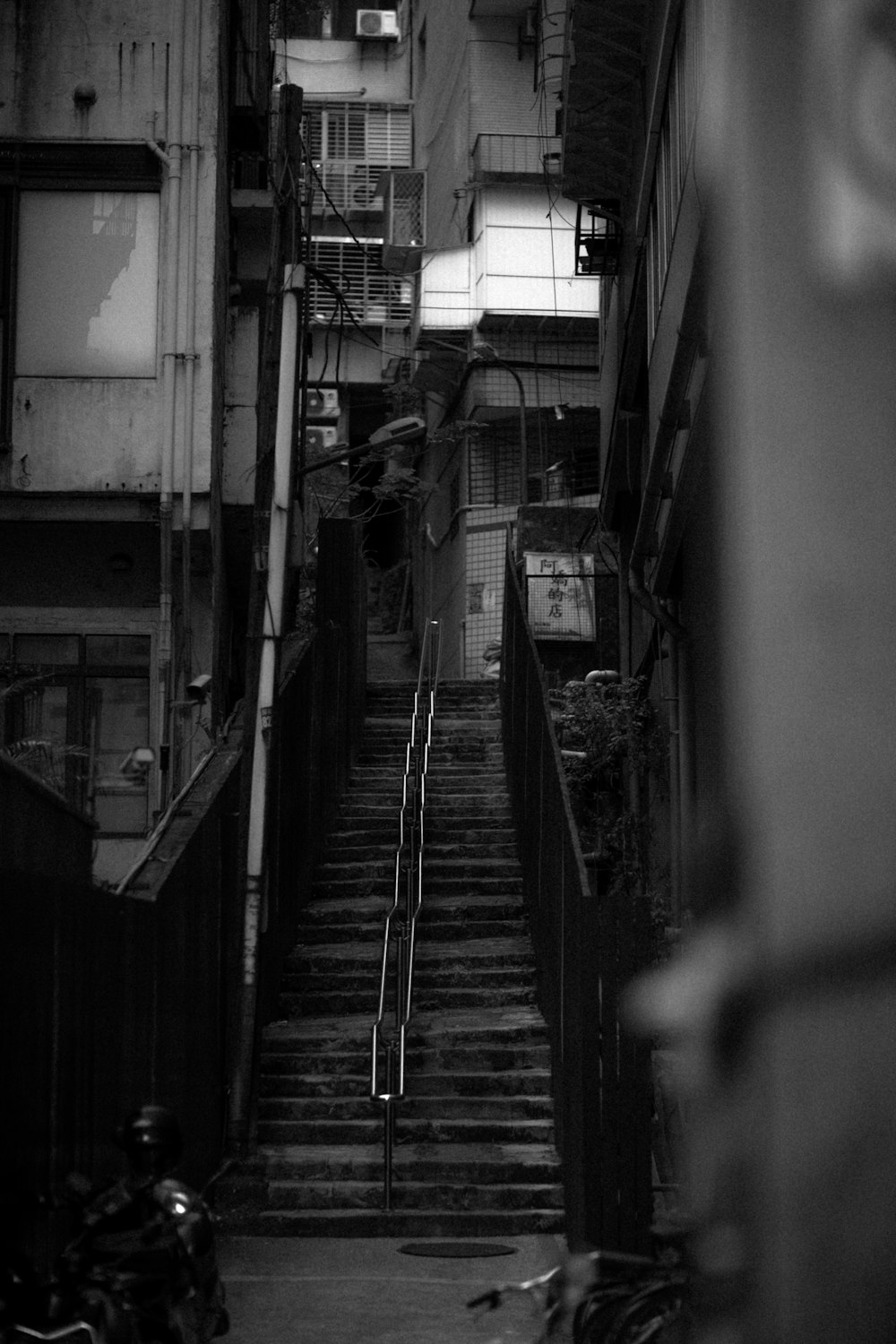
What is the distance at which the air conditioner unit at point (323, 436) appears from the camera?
30719 millimetres

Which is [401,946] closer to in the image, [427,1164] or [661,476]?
[427,1164]

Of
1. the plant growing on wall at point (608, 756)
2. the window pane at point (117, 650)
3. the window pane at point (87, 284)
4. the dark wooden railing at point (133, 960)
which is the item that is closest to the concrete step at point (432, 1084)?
the dark wooden railing at point (133, 960)

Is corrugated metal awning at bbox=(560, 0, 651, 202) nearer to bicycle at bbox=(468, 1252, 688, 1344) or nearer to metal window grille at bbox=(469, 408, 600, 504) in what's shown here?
metal window grille at bbox=(469, 408, 600, 504)

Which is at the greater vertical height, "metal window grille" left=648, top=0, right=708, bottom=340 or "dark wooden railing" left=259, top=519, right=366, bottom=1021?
"metal window grille" left=648, top=0, right=708, bottom=340

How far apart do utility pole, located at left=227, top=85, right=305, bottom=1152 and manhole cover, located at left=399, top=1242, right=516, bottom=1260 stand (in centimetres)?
167

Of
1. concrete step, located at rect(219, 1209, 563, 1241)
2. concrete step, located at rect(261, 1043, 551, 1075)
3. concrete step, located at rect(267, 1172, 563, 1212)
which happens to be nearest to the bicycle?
concrete step, located at rect(219, 1209, 563, 1241)

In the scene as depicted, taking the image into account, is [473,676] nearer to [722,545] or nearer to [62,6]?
[62,6]

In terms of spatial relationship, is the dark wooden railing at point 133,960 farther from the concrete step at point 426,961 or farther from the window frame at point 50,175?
the window frame at point 50,175

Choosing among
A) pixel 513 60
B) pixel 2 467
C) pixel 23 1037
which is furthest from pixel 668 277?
pixel 513 60

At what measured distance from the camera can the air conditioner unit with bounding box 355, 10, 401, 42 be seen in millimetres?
34844

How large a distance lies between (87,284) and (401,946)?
746 centimetres

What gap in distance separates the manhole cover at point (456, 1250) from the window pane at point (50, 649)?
7.88m

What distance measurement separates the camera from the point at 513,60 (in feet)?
94.8

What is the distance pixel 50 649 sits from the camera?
17094 mm
